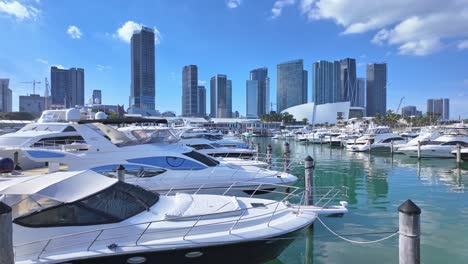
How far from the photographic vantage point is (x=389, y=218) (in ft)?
36.3

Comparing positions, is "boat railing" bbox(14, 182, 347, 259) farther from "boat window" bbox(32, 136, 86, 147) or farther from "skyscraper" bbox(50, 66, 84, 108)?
"skyscraper" bbox(50, 66, 84, 108)

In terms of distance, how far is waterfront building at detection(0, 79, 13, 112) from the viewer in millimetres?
101250

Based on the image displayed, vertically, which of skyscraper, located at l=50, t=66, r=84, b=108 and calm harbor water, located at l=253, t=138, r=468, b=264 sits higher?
skyscraper, located at l=50, t=66, r=84, b=108

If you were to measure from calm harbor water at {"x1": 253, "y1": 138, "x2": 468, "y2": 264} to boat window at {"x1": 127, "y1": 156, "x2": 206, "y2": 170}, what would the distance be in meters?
4.61

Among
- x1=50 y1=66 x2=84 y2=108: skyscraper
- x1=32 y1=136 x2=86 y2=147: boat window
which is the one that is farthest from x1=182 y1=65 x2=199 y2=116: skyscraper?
x1=32 y1=136 x2=86 y2=147: boat window

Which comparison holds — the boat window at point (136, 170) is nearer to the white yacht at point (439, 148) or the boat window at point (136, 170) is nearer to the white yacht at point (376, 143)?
the white yacht at point (439, 148)

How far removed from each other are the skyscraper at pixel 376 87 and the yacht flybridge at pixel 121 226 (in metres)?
173

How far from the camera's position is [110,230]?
5.41m

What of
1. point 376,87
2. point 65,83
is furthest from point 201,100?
point 65,83

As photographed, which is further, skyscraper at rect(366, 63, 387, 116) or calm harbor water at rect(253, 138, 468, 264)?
skyscraper at rect(366, 63, 387, 116)

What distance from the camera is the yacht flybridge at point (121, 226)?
5.12 m

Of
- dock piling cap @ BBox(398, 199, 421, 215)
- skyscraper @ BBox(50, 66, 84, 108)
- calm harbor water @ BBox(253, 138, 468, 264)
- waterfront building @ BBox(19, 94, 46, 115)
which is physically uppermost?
skyscraper @ BBox(50, 66, 84, 108)

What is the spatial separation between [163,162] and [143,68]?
119158 mm

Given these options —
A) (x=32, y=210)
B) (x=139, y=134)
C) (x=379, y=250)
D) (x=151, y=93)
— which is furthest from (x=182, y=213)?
(x=151, y=93)
